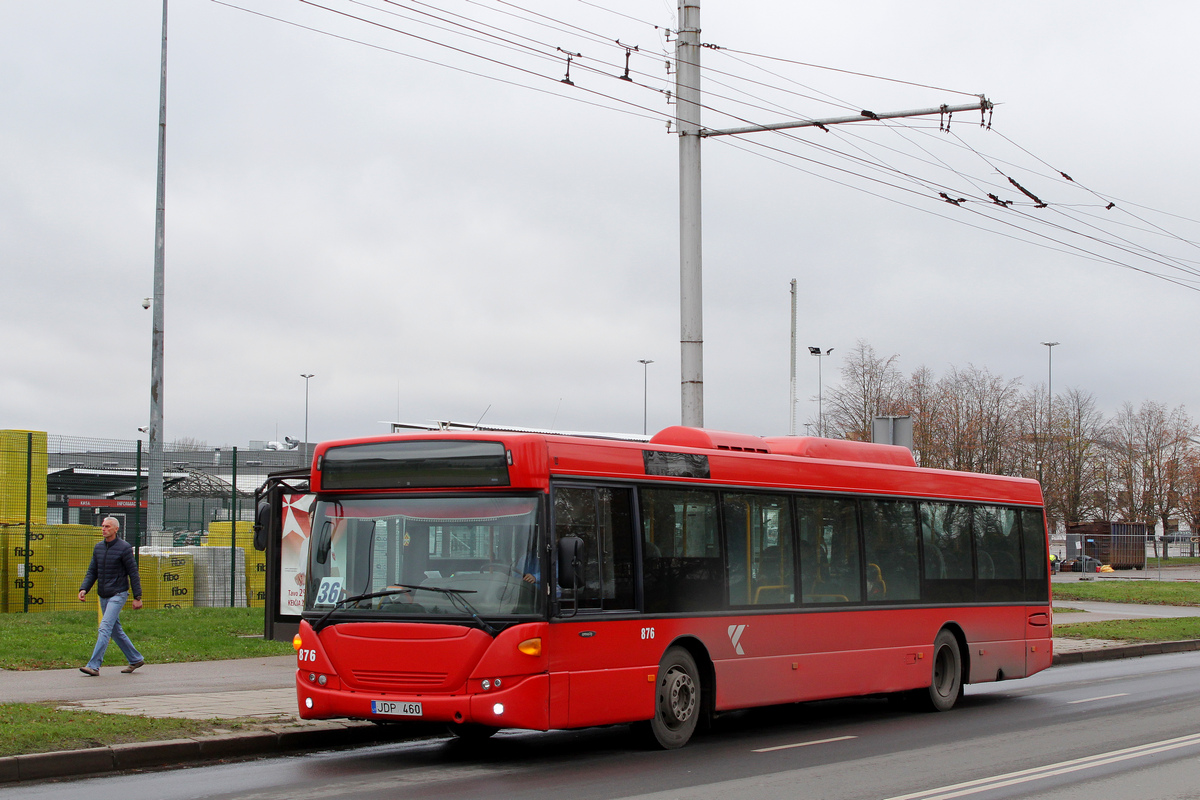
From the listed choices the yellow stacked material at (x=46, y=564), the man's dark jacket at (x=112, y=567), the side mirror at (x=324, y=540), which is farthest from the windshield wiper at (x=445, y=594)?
Answer: the yellow stacked material at (x=46, y=564)

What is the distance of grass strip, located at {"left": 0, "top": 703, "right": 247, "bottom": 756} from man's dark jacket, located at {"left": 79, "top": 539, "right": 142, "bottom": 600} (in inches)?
124

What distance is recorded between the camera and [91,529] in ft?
66.9

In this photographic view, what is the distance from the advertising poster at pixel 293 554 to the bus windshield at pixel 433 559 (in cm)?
641

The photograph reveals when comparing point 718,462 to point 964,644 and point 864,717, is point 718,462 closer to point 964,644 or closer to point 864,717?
point 864,717

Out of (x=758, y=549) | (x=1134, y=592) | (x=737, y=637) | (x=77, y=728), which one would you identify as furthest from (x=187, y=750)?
(x=1134, y=592)

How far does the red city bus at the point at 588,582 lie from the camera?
951 cm

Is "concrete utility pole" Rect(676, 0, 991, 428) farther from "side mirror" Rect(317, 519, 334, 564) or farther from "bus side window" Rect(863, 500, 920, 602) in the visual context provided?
"side mirror" Rect(317, 519, 334, 564)

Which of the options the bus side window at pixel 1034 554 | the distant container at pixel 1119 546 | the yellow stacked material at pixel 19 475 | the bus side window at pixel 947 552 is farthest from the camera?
the distant container at pixel 1119 546

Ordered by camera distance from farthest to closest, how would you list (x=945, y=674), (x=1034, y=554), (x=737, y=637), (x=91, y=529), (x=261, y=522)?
(x=91, y=529)
(x=1034, y=554)
(x=945, y=674)
(x=261, y=522)
(x=737, y=637)

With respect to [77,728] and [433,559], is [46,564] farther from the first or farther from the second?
[433,559]

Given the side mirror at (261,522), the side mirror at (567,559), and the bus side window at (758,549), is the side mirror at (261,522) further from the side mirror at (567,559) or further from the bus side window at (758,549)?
the bus side window at (758,549)

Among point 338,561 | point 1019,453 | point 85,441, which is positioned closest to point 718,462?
point 338,561

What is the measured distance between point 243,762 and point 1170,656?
17.6m

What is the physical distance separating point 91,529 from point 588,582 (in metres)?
13.1
